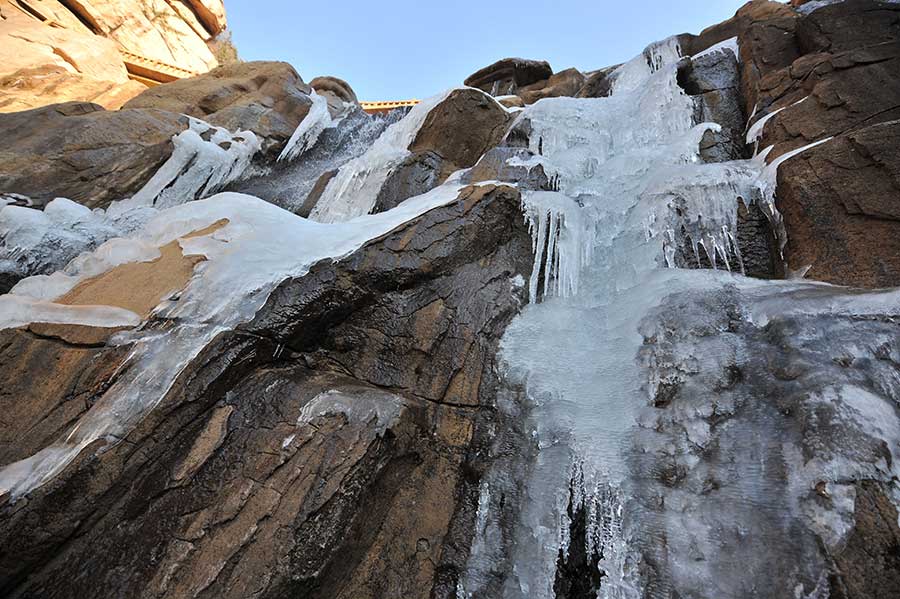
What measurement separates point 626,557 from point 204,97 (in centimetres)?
1250

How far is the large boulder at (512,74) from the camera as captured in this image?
48.7 ft

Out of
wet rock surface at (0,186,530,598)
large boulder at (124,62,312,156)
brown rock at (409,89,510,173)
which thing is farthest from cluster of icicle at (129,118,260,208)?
wet rock surface at (0,186,530,598)

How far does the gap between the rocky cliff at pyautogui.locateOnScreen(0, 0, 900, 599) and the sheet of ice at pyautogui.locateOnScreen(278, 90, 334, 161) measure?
4234 mm

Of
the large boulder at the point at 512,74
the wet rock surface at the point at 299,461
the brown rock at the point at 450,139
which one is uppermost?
the large boulder at the point at 512,74

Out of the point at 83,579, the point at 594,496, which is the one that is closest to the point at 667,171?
the point at 594,496

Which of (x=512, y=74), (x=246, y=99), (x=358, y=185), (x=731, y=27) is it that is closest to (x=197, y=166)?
(x=358, y=185)

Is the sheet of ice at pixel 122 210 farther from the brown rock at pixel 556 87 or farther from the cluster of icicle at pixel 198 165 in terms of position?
the brown rock at pixel 556 87

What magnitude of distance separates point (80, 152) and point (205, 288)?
5.77 metres

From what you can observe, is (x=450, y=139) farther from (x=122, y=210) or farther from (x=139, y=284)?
(x=139, y=284)

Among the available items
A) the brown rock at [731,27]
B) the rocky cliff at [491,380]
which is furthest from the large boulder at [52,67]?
the brown rock at [731,27]

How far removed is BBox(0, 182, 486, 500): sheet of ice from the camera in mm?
2887

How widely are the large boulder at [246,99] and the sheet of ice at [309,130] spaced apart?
24 centimetres

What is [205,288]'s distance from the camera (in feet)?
12.1

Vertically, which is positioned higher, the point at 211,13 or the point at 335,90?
the point at 211,13
